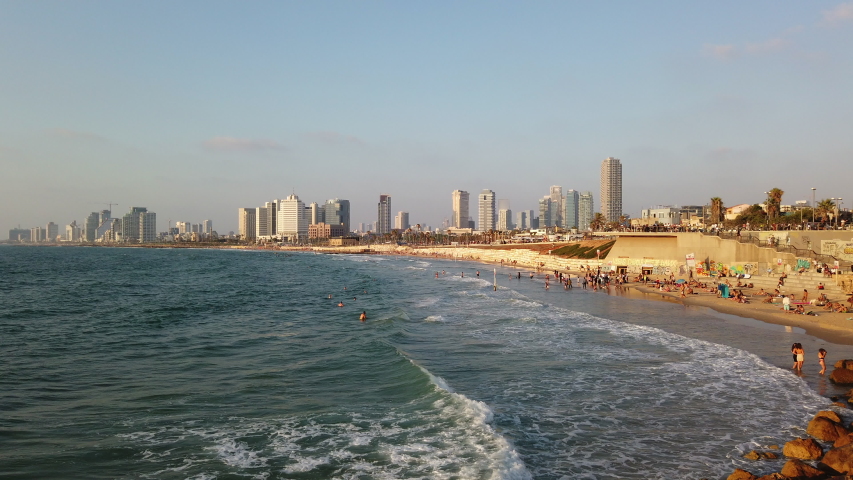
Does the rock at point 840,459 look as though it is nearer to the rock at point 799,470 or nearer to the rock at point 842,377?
the rock at point 799,470

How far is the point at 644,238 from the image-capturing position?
202ft

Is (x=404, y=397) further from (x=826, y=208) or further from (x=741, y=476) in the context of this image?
(x=826, y=208)

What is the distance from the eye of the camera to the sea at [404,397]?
11664 millimetres

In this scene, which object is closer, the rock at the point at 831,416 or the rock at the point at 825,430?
the rock at the point at 825,430

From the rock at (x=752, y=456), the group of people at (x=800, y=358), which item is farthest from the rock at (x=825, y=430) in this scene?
the group of people at (x=800, y=358)

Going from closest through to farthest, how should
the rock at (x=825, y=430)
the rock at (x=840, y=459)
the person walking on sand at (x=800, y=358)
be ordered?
1. the rock at (x=840, y=459)
2. the rock at (x=825, y=430)
3. the person walking on sand at (x=800, y=358)

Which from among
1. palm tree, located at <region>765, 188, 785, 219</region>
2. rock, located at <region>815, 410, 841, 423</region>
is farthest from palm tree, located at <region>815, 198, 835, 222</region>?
rock, located at <region>815, 410, 841, 423</region>

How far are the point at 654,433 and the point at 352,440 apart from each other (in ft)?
24.3

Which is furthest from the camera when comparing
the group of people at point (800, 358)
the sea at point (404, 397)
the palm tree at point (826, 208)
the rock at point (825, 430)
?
the palm tree at point (826, 208)

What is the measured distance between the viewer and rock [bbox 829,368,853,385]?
16.7m

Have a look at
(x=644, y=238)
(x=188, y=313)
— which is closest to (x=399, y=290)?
(x=188, y=313)

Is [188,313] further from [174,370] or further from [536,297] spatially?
[536,297]

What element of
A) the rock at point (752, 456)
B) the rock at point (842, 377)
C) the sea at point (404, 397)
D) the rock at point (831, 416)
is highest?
the rock at point (831, 416)

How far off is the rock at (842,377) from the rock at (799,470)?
834 centimetres
